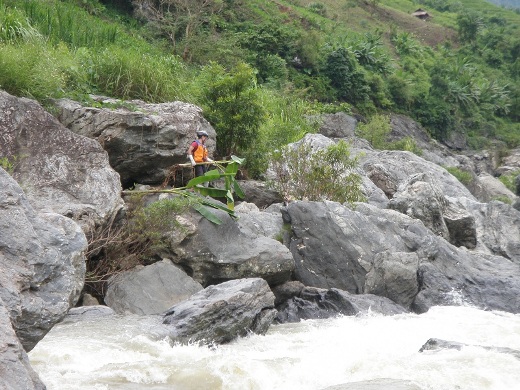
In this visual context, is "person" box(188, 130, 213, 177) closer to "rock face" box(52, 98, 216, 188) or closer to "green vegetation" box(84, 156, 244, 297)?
"rock face" box(52, 98, 216, 188)

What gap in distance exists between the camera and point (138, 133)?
12.4m

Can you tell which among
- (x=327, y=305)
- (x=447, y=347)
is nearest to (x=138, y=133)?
(x=327, y=305)

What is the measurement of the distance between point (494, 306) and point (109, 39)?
12729mm

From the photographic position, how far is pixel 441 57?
58531 millimetres

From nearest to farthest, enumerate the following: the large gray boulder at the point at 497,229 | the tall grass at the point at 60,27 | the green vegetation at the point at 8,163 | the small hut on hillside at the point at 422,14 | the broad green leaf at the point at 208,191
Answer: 1. the green vegetation at the point at 8,163
2. the broad green leaf at the point at 208,191
3. the large gray boulder at the point at 497,229
4. the tall grass at the point at 60,27
5. the small hut on hillside at the point at 422,14

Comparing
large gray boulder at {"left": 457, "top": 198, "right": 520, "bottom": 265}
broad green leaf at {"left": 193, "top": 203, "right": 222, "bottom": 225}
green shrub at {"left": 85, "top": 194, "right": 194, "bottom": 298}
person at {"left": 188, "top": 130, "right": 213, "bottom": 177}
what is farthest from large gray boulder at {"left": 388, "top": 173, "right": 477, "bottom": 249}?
green shrub at {"left": 85, "top": 194, "right": 194, "bottom": 298}

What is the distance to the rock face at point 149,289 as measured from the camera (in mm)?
9133

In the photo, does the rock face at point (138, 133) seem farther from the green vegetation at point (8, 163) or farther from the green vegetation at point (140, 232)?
the green vegetation at point (8, 163)

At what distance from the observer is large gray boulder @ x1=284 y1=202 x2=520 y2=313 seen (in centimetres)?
1157

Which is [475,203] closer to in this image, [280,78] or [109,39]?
[109,39]

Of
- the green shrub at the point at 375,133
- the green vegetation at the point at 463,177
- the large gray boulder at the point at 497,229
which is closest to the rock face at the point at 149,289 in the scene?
the large gray boulder at the point at 497,229

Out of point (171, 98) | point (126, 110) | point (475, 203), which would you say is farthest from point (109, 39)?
point (475, 203)

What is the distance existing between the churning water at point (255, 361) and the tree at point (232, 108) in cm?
687

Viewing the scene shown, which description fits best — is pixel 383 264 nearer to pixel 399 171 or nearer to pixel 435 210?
pixel 435 210
